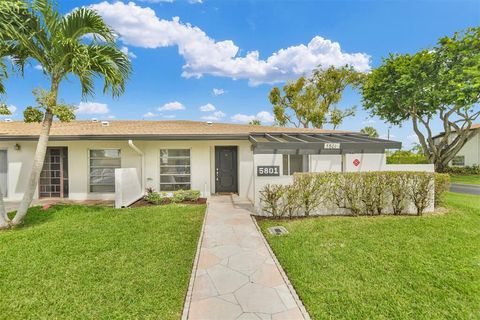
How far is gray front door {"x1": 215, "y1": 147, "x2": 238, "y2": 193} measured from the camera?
457 inches

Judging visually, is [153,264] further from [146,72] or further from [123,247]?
[146,72]

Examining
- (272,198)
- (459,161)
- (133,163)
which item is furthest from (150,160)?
(459,161)

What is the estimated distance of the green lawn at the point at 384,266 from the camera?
124 inches

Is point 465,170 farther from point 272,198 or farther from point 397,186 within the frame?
point 272,198

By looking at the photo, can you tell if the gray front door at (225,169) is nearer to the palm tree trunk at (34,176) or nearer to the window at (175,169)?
the window at (175,169)

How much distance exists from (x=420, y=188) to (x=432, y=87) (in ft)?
56.8

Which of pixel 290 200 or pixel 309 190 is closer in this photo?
pixel 290 200

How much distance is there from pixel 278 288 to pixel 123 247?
348cm

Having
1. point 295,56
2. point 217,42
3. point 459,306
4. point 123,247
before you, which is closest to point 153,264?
point 123,247

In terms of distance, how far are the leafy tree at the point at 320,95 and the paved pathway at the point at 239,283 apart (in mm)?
25686

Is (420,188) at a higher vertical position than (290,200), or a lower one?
higher

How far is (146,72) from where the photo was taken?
16.6 m

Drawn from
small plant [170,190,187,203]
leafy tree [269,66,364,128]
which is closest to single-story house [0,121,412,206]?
small plant [170,190,187,203]

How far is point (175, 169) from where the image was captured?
11.3 meters
